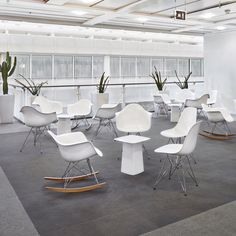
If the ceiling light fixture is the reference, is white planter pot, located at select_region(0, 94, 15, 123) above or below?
below

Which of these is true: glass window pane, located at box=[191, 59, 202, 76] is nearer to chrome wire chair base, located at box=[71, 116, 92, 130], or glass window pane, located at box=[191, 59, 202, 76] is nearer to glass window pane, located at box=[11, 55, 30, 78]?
glass window pane, located at box=[11, 55, 30, 78]

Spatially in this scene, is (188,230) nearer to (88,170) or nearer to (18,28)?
(88,170)

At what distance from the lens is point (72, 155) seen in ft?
12.5

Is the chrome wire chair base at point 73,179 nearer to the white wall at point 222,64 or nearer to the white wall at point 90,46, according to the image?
the white wall at point 222,64

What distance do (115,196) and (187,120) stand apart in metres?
1.86

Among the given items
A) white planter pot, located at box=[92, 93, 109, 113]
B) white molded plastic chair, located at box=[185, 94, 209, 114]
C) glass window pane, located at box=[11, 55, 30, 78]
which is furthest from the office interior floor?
glass window pane, located at box=[11, 55, 30, 78]

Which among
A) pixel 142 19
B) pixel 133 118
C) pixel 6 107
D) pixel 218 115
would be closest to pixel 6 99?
pixel 6 107

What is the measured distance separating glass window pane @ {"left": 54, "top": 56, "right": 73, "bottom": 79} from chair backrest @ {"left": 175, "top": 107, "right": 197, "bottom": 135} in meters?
10.9

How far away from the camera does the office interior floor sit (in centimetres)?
302

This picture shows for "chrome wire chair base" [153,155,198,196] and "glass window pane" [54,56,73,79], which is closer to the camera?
"chrome wire chair base" [153,155,198,196]

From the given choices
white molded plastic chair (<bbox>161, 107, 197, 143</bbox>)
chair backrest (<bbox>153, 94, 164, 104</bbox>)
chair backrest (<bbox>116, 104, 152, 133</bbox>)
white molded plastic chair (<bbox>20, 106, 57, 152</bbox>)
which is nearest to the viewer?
white molded plastic chair (<bbox>161, 107, 197, 143</bbox>)

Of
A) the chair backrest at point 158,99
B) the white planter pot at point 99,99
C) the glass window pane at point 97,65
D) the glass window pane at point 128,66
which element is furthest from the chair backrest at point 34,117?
the glass window pane at point 128,66

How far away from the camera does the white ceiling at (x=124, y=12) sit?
23.7 ft

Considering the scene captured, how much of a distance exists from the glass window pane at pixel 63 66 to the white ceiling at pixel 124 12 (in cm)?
545
